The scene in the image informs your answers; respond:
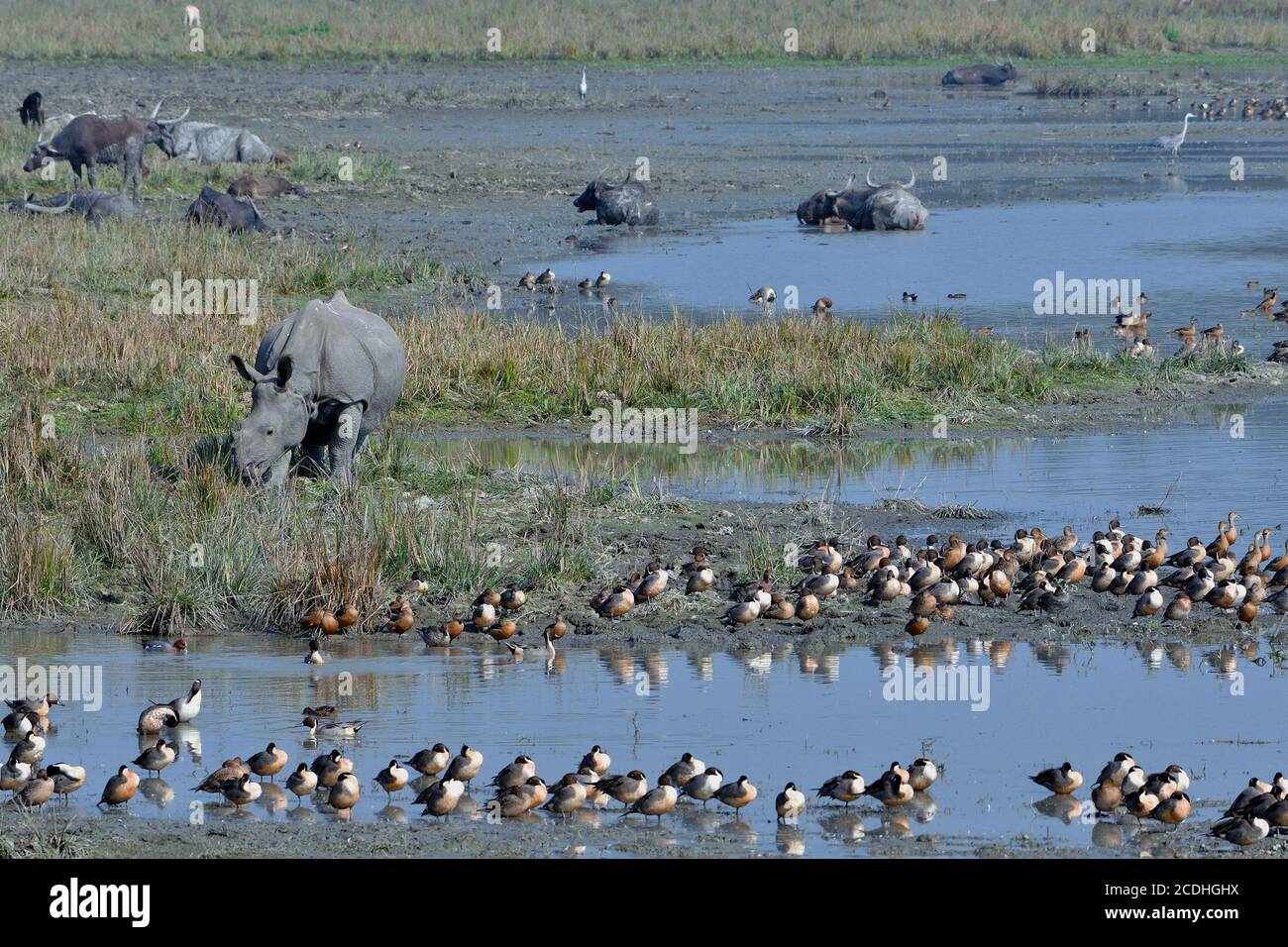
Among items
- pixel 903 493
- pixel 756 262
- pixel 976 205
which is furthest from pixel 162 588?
pixel 976 205

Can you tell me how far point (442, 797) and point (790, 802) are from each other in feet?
5.24

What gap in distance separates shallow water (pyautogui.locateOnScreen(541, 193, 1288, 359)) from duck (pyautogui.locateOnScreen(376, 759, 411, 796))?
1391cm

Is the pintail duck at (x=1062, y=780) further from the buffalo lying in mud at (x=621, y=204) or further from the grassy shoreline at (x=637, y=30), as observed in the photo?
the grassy shoreline at (x=637, y=30)

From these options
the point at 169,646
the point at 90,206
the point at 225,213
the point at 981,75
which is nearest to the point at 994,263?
the point at 225,213

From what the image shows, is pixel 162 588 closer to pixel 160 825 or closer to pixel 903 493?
pixel 160 825

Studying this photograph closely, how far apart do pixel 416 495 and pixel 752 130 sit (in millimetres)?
32342

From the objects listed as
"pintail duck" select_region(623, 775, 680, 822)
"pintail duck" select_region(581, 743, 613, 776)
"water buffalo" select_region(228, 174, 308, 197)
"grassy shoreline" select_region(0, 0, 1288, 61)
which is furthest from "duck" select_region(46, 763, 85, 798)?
"grassy shoreline" select_region(0, 0, 1288, 61)

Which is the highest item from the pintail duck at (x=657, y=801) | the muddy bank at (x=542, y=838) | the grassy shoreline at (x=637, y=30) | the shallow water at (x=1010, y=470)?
the grassy shoreline at (x=637, y=30)

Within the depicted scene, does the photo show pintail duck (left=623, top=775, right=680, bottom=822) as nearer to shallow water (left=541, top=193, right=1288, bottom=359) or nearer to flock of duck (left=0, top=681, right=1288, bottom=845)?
flock of duck (left=0, top=681, right=1288, bottom=845)

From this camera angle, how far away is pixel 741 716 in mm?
11094

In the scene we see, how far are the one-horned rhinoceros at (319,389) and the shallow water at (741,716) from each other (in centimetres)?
235

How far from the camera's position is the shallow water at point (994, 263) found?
24531 millimetres

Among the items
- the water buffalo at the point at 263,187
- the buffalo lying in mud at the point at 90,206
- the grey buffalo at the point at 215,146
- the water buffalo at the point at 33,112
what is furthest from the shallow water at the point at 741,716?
the water buffalo at the point at 33,112

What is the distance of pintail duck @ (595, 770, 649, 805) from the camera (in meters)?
9.41
